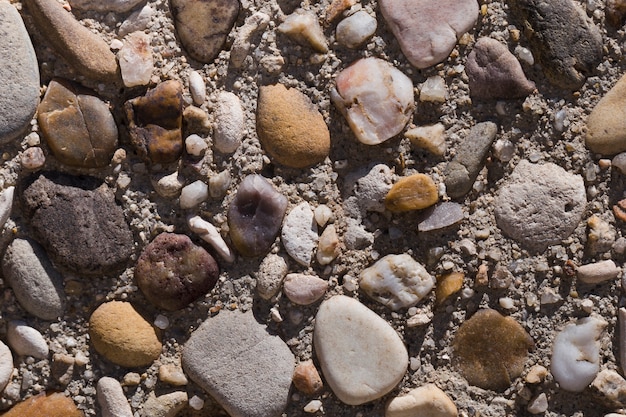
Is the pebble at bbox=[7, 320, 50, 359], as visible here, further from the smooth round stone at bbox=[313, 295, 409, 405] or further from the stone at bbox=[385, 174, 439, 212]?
the stone at bbox=[385, 174, 439, 212]

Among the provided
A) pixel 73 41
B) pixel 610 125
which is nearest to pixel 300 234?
pixel 73 41

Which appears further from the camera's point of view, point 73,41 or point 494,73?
point 494,73

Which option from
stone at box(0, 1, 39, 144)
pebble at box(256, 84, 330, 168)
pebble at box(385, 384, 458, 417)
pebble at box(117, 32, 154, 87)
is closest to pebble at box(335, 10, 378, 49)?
pebble at box(256, 84, 330, 168)

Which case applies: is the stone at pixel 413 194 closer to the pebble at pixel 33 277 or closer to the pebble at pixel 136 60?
the pebble at pixel 136 60

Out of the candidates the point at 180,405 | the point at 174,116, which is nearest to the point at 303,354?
the point at 180,405

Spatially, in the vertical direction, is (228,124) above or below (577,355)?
above

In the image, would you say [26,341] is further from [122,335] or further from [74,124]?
[74,124]
